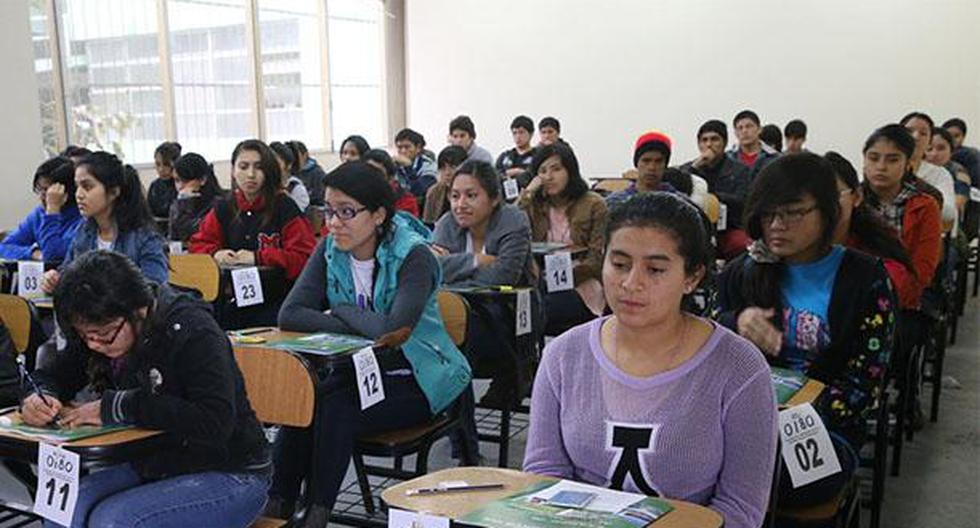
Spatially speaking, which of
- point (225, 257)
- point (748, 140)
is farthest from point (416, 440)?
point (748, 140)

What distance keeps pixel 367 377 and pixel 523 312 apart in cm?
109

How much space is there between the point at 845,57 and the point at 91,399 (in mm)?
8114

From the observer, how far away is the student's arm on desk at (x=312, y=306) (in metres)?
2.84

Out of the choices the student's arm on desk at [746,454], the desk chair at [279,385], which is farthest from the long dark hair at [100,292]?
the student's arm on desk at [746,454]

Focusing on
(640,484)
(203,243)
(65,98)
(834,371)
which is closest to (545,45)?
(65,98)

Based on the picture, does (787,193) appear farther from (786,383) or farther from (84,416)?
(84,416)

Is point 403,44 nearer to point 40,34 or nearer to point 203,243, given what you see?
point 40,34

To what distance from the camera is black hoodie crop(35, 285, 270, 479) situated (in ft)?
6.12

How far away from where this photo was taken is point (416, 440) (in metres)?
2.61

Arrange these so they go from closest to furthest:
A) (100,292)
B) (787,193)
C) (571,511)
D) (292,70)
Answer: (571,511)
(100,292)
(787,193)
(292,70)

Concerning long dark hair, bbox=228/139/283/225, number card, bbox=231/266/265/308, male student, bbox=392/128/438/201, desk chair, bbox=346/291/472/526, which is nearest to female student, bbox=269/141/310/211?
long dark hair, bbox=228/139/283/225

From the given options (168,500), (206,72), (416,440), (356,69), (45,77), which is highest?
(356,69)

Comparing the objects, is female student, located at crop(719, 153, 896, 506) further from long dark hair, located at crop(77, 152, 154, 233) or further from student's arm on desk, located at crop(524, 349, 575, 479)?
long dark hair, located at crop(77, 152, 154, 233)

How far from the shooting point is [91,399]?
7.02ft
